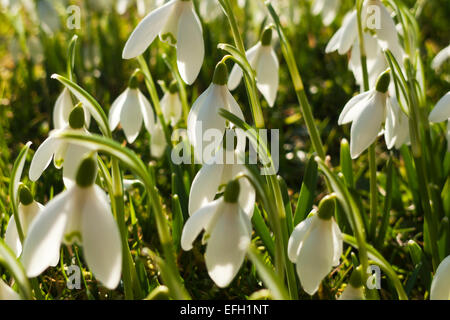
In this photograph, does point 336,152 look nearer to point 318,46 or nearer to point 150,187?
point 318,46

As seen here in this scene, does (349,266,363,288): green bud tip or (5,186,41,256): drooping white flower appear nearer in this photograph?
(349,266,363,288): green bud tip

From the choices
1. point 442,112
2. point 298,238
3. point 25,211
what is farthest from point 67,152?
point 442,112

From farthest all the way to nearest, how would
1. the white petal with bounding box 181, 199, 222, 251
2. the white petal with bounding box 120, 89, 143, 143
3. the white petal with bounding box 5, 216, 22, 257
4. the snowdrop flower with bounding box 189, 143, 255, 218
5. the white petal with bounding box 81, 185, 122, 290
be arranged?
the white petal with bounding box 120, 89, 143, 143, the white petal with bounding box 5, 216, 22, 257, the snowdrop flower with bounding box 189, 143, 255, 218, the white petal with bounding box 181, 199, 222, 251, the white petal with bounding box 81, 185, 122, 290

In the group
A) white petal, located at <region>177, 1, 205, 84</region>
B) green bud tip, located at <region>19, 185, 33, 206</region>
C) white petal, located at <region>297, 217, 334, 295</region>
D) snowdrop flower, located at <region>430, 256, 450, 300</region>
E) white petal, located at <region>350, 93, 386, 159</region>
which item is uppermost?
white petal, located at <region>177, 1, 205, 84</region>

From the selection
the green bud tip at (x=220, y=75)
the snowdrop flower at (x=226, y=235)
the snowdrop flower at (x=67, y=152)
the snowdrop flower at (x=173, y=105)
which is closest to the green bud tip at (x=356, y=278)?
the snowdrop flower at (x=226, y=235)

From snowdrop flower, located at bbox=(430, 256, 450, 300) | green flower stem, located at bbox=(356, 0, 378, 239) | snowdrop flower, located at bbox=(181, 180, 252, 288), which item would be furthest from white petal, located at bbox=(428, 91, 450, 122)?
snowdrop flower, located at bbox=(181, 180, 252, 288)

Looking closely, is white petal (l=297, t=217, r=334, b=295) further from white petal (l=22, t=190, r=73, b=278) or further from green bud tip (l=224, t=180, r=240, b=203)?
white petal (l=22, t=190, r=73, b=278)

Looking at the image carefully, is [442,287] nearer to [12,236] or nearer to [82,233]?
[82,233]
